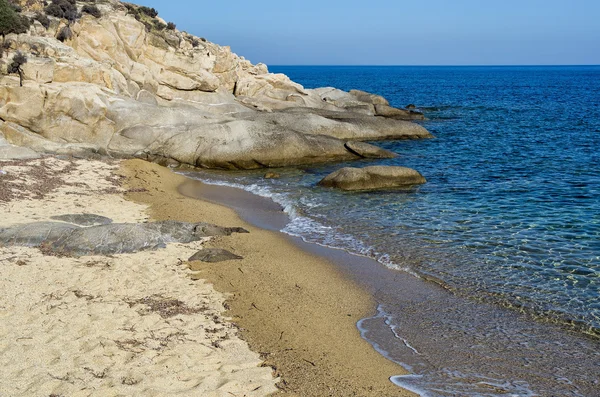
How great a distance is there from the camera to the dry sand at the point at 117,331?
730 centimetres

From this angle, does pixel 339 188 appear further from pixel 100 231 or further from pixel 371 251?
pixel 100 231

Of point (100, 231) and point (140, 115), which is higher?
point (140, 115)

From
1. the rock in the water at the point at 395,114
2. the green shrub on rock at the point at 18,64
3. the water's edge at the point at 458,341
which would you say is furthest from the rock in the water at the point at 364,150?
the rock in the water at the point at 395,114

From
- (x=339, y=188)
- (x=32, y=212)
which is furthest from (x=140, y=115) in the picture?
(x=32, y=212)

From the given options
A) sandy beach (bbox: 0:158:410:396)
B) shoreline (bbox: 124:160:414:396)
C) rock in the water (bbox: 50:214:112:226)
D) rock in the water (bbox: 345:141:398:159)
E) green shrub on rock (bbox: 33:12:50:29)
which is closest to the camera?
sandy beach (bbox: 0:158:410:396)

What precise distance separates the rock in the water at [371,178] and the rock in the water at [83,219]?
915cm

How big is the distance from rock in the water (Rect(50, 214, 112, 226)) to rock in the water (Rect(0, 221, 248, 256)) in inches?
29.5

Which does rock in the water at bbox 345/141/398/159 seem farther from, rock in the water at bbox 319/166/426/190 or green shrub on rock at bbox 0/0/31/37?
green shrub on rock at bbox 0/0/31/37

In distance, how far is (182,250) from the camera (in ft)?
42.9

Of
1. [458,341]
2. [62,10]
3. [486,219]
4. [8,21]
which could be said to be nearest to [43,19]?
[62,10]

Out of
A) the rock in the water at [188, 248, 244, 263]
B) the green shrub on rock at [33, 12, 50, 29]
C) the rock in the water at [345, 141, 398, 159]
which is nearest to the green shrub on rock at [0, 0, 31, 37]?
the green shrub on rock at [33, 12, 50, 29]

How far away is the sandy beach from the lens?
295 inches

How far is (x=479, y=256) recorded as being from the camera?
13.6 metres

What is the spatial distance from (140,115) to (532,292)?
19794mm
